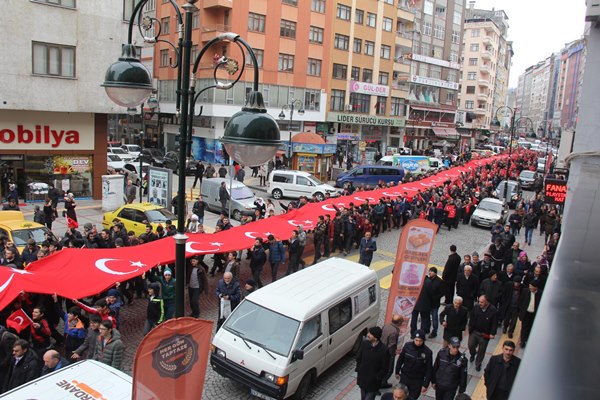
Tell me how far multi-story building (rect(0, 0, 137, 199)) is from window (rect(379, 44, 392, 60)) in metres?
37.4

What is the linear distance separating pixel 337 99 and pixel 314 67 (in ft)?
17.5

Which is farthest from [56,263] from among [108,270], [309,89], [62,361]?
[309,89]

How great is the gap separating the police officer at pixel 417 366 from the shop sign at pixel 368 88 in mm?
49182

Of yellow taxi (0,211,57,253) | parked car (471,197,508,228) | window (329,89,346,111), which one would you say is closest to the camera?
yellow taxi (0,211,57,253)

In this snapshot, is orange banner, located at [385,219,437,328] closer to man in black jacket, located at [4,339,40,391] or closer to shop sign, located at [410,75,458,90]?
man in black jacket, located at [4,339,40,391]

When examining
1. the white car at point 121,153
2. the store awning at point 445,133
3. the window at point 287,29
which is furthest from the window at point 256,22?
the store awning at point 445,133

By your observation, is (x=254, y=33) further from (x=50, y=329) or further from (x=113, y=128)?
(x=50, y=329)

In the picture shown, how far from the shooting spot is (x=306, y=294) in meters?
10.2

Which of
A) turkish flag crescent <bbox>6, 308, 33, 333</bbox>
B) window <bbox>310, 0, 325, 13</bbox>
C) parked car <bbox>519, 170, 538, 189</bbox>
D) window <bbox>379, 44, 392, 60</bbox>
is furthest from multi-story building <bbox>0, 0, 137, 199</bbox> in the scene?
window <bbox>379, 44, 392, 60</bbox>

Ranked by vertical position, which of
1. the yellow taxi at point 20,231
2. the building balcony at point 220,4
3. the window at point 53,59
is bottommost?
the yellow taxi at point 20,231

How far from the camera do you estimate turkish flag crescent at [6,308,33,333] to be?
30.5 ft

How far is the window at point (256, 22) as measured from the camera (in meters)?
44.4

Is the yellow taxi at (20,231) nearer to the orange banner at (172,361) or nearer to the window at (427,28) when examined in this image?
the orange banner at (172,361)

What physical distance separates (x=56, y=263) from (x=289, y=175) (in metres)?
20.5
